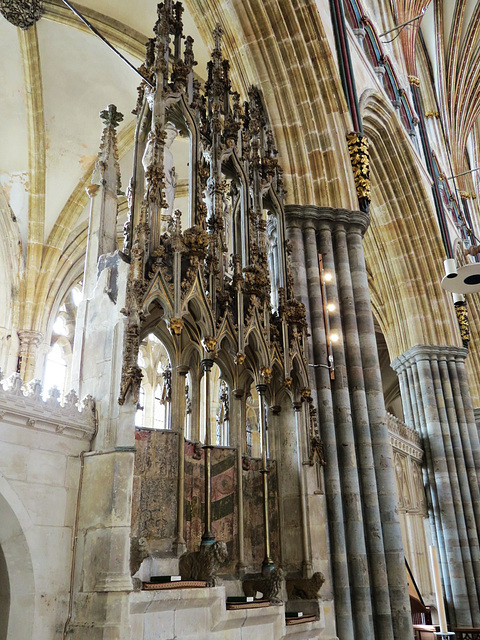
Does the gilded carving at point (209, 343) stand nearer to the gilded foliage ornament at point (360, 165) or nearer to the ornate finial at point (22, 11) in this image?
the gilded foliage ornament at point (360, 165)

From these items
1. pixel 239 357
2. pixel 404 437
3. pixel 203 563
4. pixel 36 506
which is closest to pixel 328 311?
pixel 239 357

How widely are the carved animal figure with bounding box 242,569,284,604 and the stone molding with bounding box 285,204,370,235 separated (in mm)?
4897

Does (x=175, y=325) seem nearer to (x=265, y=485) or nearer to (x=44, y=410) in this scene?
(x=44, y=410)

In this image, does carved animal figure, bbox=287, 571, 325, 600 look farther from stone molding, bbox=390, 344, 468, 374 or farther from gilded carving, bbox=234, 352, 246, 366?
stone molding, bbox=390, 344, 468, 374

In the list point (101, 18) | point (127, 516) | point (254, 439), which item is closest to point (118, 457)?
point (127, 516)

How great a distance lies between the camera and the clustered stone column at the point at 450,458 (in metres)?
11.9

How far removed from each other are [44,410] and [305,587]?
3.37m

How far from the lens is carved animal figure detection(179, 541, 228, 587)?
16.9 feet

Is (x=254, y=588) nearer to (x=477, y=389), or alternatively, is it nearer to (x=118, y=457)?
(x=118, y=457)

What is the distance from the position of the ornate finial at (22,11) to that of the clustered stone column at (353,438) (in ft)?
24.4

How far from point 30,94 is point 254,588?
11903mm

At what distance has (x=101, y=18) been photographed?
12180 mm

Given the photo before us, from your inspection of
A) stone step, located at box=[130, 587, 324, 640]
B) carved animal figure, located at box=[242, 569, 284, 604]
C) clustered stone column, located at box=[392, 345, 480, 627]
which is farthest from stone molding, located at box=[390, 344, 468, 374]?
stone step, located at box=[130, 587, 324, 640]

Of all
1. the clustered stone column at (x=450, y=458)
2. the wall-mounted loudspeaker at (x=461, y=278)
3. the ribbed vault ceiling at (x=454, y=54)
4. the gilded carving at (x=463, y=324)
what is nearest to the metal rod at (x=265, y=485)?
the wall-mounted loudspeaker at (x=461, y=278)
